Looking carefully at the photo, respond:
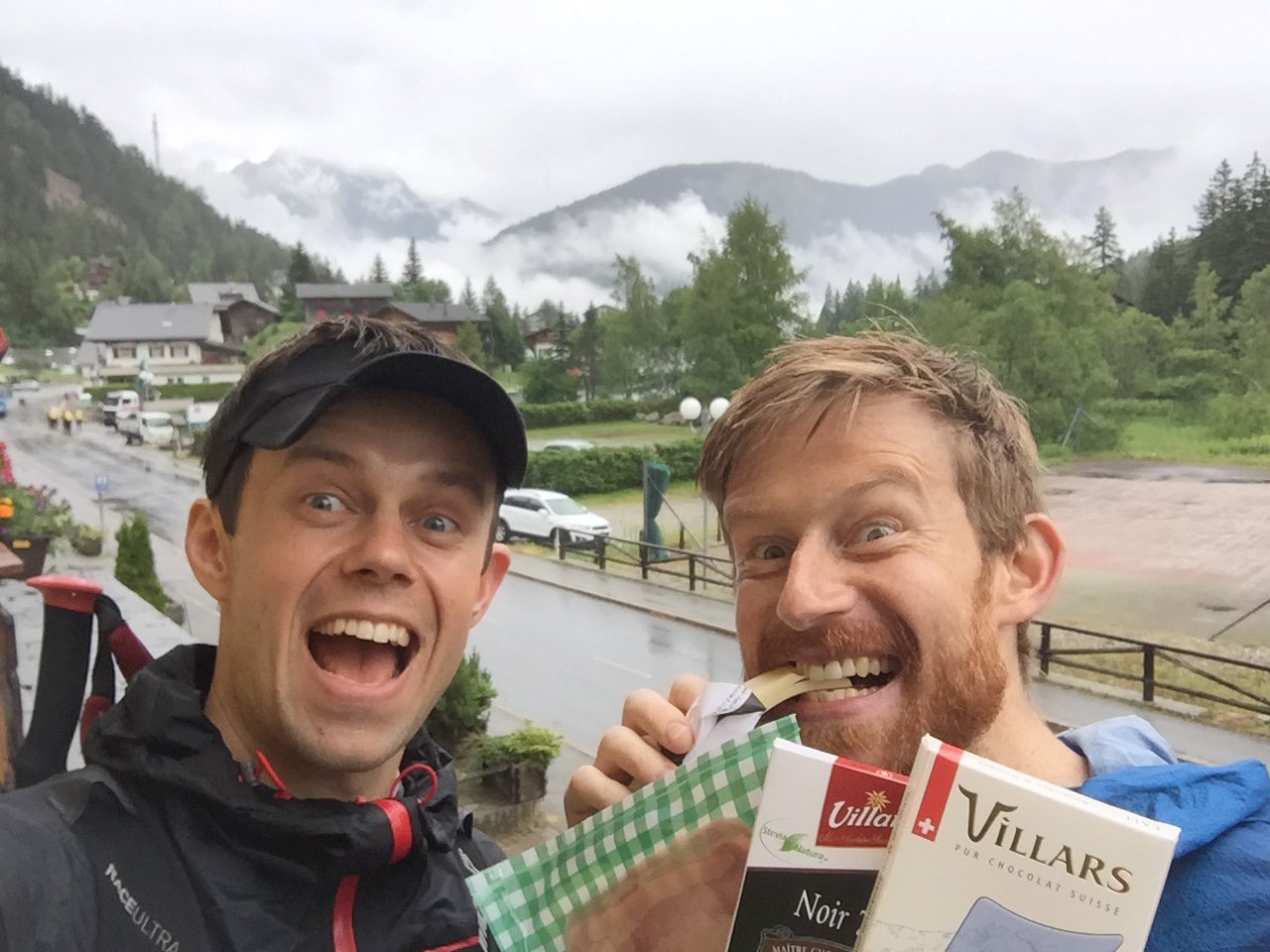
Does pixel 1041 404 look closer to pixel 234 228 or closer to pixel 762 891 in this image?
pixel 762 891

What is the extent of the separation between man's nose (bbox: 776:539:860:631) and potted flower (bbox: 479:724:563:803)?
8.05ft

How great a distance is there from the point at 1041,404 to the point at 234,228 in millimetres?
2698

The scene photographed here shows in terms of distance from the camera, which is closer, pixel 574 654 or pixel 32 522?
pixel 32 522

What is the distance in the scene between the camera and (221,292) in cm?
298

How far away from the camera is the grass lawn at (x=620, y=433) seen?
8.94 ft

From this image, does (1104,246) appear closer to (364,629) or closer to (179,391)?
(364,629)

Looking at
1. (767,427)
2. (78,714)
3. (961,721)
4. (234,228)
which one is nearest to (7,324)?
(234,228)

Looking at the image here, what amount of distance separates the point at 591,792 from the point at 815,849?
242 mm

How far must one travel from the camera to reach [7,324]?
2785 millimetres

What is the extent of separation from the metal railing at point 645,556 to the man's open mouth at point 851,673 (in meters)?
1.58

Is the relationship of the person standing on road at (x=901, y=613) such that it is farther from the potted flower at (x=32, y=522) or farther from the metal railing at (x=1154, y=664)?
the potted flower at (x=32, y=522)

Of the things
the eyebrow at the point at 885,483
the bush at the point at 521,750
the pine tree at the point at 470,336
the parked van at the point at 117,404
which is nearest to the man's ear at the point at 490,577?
the eyebrow at the point at 885,483

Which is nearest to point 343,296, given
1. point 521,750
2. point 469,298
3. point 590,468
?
point 469,298

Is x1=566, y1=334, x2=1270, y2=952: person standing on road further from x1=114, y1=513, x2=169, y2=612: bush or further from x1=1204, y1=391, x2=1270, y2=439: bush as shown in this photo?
x1=114, y1=513, x2=169, y2=612: bush
